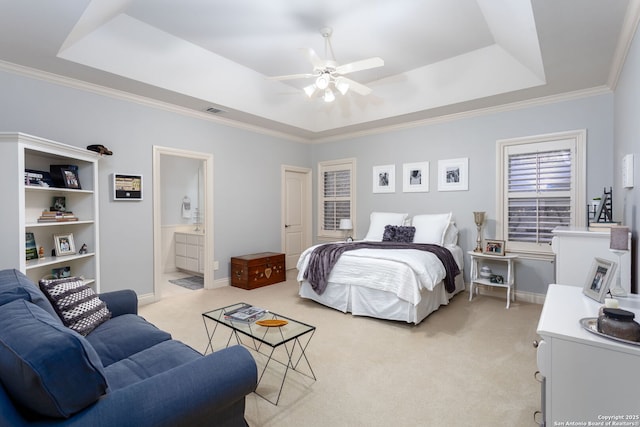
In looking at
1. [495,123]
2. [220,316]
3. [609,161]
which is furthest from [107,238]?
[609,161]

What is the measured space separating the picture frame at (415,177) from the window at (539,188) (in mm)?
1049

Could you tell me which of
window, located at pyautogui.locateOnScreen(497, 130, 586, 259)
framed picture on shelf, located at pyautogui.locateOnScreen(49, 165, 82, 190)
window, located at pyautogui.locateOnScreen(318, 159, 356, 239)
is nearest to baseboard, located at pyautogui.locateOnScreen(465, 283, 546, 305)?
window, located at pyautogui.locateOnScreen(497, 130, 586, 259)

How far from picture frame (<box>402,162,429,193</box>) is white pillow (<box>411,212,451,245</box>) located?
59 cm

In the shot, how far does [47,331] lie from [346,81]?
130 inches

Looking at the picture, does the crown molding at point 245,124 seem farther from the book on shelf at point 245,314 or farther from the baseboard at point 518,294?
the book on shelf at point 245,314

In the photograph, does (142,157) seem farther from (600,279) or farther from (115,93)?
(600,279)

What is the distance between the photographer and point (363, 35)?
3.60 metres

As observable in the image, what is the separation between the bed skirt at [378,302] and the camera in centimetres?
342

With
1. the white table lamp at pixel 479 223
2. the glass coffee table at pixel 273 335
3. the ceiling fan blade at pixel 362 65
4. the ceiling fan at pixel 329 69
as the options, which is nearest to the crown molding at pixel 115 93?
the ceiling fan at pixel 329 69

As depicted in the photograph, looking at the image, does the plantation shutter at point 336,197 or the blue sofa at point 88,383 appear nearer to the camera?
the blue sofa at point 88,383

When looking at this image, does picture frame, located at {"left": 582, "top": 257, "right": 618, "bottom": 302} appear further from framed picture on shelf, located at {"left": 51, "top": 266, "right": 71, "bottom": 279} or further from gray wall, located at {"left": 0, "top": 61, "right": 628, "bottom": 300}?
framed picture on shelf, located at {"left": 51, "top": 266, "right": 71, "bottom": 279}

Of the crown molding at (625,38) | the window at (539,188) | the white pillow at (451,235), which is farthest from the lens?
the white pillow at (451,235)

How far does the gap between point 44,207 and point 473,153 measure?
17.2 feet

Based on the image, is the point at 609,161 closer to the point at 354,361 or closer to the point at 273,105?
the point at 354,361
